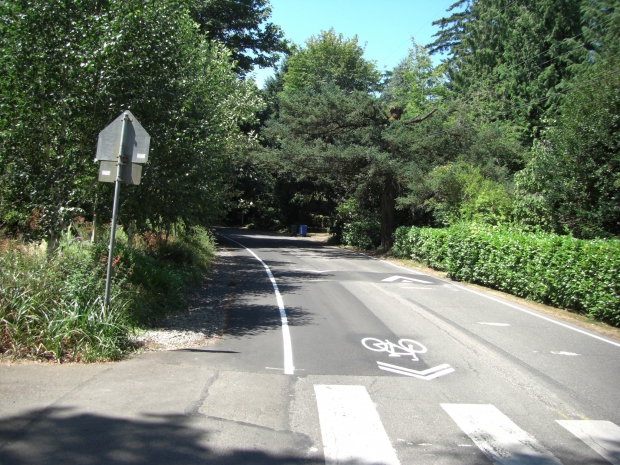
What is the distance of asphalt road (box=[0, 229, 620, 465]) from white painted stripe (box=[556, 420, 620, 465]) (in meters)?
0.02

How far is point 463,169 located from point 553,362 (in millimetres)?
17621

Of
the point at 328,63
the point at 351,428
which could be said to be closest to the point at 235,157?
the point at 351,428

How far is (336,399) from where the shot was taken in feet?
18.2

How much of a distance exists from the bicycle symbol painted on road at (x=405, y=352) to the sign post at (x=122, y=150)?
4.11 metres

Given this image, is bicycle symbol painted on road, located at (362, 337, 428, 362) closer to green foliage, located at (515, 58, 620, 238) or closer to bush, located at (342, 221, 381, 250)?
green foliage, located at (515, 58, 620, 238)

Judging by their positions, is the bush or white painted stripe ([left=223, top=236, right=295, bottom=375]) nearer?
white painted stripe ([left=223, top=236, right=295, bottom=375])

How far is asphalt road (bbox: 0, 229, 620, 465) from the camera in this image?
426 cm

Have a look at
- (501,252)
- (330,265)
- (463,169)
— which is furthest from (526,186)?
(330,265)

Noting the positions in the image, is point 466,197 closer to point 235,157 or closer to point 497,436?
point 235,157

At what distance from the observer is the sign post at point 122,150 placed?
291 inches

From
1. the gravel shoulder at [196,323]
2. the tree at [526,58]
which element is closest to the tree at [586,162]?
the tree at [526,58]

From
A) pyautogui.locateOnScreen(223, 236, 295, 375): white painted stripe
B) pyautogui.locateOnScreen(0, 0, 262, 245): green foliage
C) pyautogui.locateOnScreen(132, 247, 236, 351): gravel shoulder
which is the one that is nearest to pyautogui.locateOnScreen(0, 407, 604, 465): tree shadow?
pyautogui.locateOnScreen(223, 236, 295, 375): white painted stripe

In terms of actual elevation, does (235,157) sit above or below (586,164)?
below

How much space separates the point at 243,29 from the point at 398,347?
3078 cm
